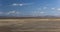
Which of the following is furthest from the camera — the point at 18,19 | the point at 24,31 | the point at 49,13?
the point at 18,19

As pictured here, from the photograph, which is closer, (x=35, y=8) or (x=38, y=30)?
(x=38, y=30)

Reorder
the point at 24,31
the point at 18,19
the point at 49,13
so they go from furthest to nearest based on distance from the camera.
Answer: the point at 18,19 → the point at 49,13 → the point at 24,31

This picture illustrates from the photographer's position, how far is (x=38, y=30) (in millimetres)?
1241

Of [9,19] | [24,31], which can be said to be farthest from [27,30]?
[9,19]

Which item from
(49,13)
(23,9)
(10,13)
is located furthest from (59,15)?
(10,13)

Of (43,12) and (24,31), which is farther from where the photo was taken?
(43,12)

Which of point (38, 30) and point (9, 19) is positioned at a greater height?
point (9, 19)

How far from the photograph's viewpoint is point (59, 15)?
1.41 meters

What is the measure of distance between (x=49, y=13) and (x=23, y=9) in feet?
0.99

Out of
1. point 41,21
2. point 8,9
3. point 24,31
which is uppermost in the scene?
point 8,9

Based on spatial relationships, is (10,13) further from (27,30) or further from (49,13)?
(49,13)

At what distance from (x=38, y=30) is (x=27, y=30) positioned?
11 cm

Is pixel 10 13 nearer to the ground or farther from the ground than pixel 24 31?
farther from the ground

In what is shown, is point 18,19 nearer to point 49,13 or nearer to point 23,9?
point 23,9
